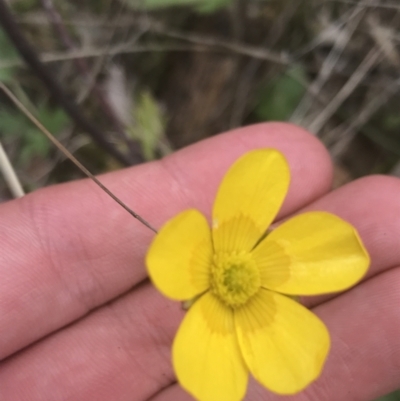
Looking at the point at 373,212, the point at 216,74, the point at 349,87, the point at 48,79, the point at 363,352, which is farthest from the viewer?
the point at 216,74

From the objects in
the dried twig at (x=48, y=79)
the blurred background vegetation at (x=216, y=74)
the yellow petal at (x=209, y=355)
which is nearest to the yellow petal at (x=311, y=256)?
the yellow petal at (x=209, y=355)

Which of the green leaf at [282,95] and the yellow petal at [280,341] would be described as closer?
the yellow petal at [280,341]

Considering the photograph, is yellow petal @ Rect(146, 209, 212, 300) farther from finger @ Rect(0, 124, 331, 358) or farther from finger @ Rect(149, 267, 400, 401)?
finger @ Rect(149, 267, 400, 401)

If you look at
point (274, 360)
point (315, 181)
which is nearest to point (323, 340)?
point (274, 360)

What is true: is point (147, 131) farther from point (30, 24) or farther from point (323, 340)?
point (323, 340)

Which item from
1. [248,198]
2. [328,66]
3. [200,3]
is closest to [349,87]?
[328,66]

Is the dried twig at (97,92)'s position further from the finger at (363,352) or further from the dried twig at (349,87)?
the finger at (363,352)

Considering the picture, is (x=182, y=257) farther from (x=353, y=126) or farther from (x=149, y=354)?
(x=353, y=126)
